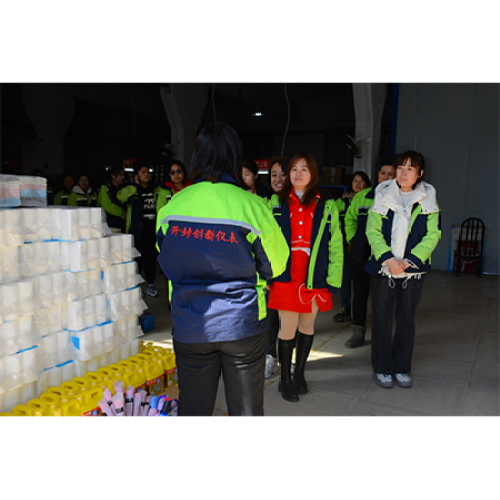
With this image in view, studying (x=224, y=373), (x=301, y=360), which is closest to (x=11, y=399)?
(x=224, y=373)

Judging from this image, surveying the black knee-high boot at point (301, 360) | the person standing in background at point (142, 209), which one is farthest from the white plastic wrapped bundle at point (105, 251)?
the person standing in background at point (142, 209)

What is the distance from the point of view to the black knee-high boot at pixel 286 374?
3.14 metres

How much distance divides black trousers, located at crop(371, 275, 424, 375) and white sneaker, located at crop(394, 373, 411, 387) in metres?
0.03

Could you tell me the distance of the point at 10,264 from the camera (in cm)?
275

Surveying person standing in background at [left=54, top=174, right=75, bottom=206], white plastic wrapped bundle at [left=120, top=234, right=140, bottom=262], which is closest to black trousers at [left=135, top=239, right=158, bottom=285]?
person standing in background at [left=54, top=174, right=75, bottom=206]

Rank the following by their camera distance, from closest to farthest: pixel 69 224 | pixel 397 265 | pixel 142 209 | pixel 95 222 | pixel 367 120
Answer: pixel 69 224 < pixel 397 265 < pixel 95 222 < pixel 142 209 < pixel 367 120

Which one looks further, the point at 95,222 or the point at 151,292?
the point at 151,292

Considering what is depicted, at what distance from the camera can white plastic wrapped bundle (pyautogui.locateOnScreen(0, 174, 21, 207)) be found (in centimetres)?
289

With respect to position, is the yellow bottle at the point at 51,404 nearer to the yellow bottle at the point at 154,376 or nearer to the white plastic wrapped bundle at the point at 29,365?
the white plastic wrapped bundle at the point at 29,365

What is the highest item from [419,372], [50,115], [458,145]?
[50,115]

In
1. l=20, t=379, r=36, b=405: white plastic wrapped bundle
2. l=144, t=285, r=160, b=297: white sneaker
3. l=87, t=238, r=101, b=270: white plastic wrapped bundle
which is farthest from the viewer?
l=144, t=285, r=160, b=297: white sneaker

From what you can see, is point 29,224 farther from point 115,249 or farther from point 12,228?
point 115,249

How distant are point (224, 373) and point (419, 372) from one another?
2527 mm

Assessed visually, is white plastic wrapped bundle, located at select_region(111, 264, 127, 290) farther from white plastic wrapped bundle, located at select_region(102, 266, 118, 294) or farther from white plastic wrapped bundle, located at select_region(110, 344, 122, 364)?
white plastic wrapped bundle, located at select_region(110, 344, 122, 364)
